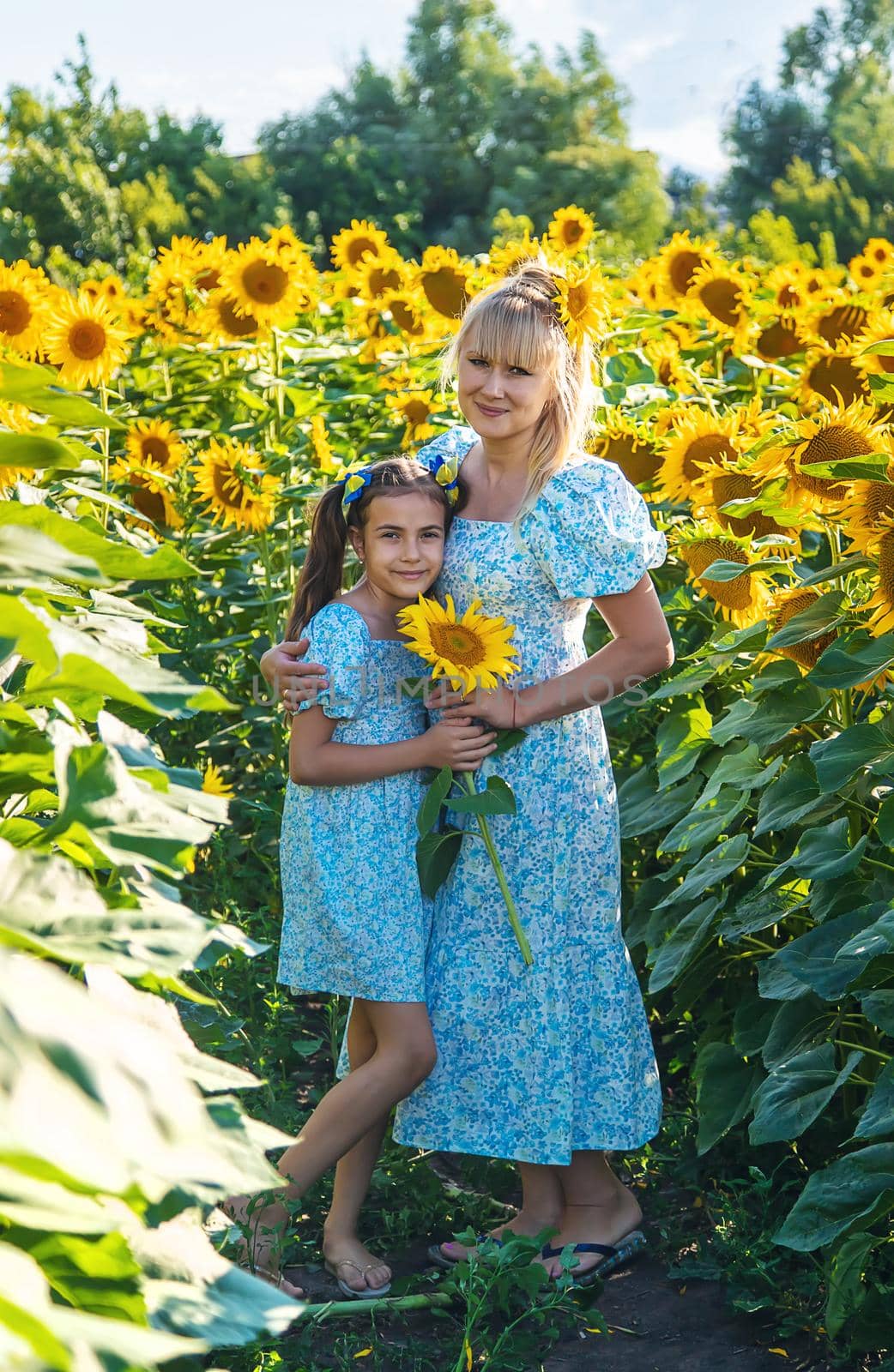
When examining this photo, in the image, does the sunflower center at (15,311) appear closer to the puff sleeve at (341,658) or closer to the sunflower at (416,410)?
the sunflower at (416,410)

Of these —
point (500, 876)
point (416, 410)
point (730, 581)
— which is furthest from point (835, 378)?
point (500, 876)

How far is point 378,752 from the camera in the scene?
248 cm

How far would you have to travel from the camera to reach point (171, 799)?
47.9 inches

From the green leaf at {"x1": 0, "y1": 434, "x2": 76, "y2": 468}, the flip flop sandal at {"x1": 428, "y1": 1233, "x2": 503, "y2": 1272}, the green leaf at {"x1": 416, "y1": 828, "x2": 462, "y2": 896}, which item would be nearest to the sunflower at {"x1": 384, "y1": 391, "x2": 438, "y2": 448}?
the green leaf at {"x1": 416, "y1": 828, "x2": 462, "y2": 896}

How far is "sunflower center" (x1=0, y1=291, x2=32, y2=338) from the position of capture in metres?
3.50

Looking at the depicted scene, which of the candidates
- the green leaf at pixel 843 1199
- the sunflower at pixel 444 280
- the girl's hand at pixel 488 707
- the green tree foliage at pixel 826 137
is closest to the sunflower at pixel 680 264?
the sunflower at pixel 444 280

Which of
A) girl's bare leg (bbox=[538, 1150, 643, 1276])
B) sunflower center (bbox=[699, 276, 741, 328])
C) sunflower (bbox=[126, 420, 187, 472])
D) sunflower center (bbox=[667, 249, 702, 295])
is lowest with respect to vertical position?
girl's bare leg (bbox=[538, 1150, 643, 1276])

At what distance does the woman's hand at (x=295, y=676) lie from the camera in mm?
2469

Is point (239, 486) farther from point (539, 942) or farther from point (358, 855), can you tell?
point (539, 942)

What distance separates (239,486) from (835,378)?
4.80 ft

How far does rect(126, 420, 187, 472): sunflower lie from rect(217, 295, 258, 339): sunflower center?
33 cm

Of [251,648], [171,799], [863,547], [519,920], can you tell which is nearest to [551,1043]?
[519,920]

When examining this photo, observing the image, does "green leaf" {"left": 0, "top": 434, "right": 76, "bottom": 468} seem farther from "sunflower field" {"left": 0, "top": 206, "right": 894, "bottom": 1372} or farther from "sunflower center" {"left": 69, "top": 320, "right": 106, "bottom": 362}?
"sunflower center" {"left": 69, "top": 320, "right": 106, "bottom": 362}

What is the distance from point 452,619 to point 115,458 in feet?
6.05
